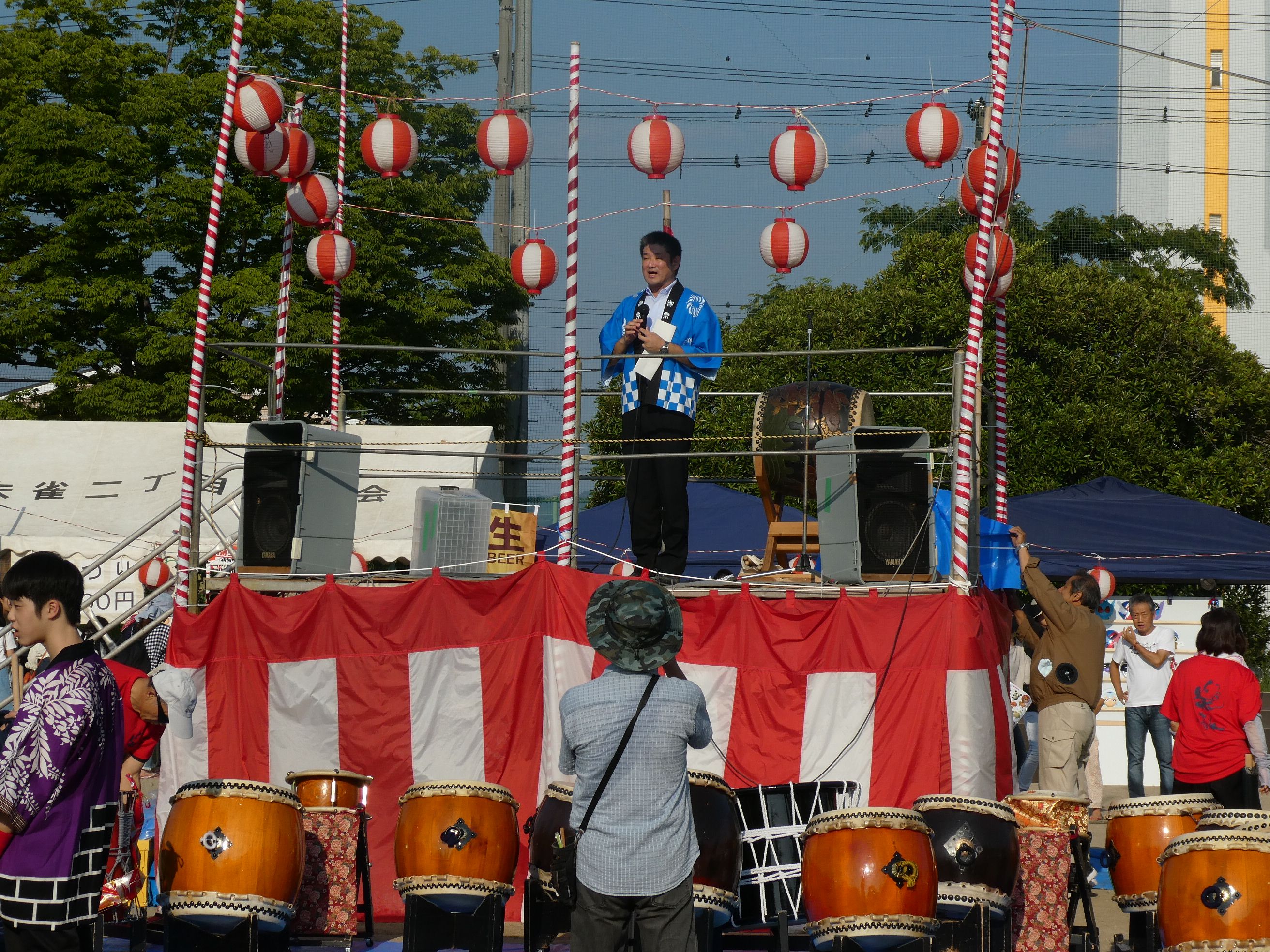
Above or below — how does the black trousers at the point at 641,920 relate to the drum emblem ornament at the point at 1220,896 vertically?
above

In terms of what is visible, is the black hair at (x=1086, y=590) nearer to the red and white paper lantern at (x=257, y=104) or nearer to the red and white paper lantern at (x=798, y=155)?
the red and white paper lantern at (x=798, y=155)

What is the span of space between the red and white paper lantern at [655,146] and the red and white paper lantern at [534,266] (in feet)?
5.70

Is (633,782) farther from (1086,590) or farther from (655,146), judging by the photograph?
(655,146)

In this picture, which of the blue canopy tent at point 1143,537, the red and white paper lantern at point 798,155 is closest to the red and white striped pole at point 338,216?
the red and white paper lantern at point 798,155

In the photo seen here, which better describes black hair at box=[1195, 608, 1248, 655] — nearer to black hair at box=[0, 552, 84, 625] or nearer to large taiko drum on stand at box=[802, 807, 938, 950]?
large taiko drum on stand at box=[802, 807, 938, 950]

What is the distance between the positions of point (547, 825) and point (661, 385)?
320 cm

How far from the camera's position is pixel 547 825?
6441 millimetres

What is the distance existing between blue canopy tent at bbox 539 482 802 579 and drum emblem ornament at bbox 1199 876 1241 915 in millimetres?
8333

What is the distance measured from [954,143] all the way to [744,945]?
5.87 meters

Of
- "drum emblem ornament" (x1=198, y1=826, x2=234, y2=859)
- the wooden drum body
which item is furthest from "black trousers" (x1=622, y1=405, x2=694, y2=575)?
"drum emblem ornament" (x1=198, y1=826, x2=234, y2=859)

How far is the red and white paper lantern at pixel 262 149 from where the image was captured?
10.4 meters

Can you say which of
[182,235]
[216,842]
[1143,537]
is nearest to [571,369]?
[216,842]

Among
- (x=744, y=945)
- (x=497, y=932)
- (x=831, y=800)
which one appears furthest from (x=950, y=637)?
(x=497, y=932)

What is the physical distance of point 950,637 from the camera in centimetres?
738
